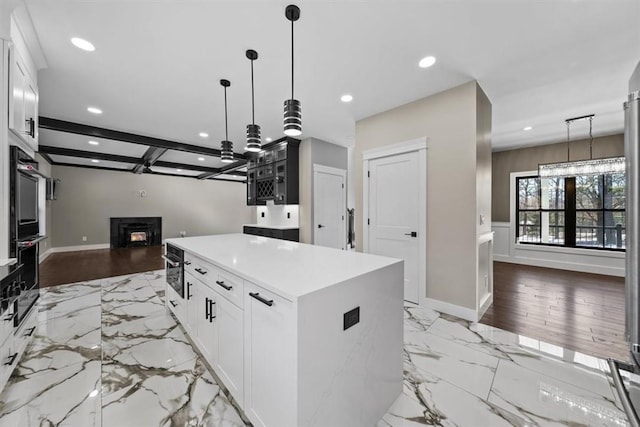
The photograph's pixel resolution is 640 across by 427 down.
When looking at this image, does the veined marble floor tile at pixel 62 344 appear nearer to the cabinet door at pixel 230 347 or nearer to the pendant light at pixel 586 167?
the cabinet door at pixel 230 347

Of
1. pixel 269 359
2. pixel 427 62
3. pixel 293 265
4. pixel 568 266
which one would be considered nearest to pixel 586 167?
pixel 568 266

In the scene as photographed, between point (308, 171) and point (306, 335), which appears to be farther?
point (308, 171)

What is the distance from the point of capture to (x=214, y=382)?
5.82ft

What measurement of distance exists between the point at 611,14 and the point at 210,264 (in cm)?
347

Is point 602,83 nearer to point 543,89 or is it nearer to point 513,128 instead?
point 543,89

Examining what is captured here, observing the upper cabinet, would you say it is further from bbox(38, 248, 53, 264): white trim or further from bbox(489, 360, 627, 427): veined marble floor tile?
bbox(38, 248, 53, 264): white trim

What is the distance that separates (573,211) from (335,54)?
5.96 meters

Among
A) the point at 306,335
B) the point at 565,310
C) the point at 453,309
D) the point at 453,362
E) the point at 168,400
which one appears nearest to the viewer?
the point at 306,335

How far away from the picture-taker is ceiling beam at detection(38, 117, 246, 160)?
12.4 ft

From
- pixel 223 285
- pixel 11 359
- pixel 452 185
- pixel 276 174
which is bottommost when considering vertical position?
pixel 11 359

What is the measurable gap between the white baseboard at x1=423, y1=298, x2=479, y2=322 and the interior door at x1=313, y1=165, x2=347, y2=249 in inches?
96.7

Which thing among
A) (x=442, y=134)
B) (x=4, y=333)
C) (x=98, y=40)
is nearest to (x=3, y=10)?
(x=98, y=40)

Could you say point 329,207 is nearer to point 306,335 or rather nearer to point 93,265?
point 306,335

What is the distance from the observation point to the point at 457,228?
2.85 m
